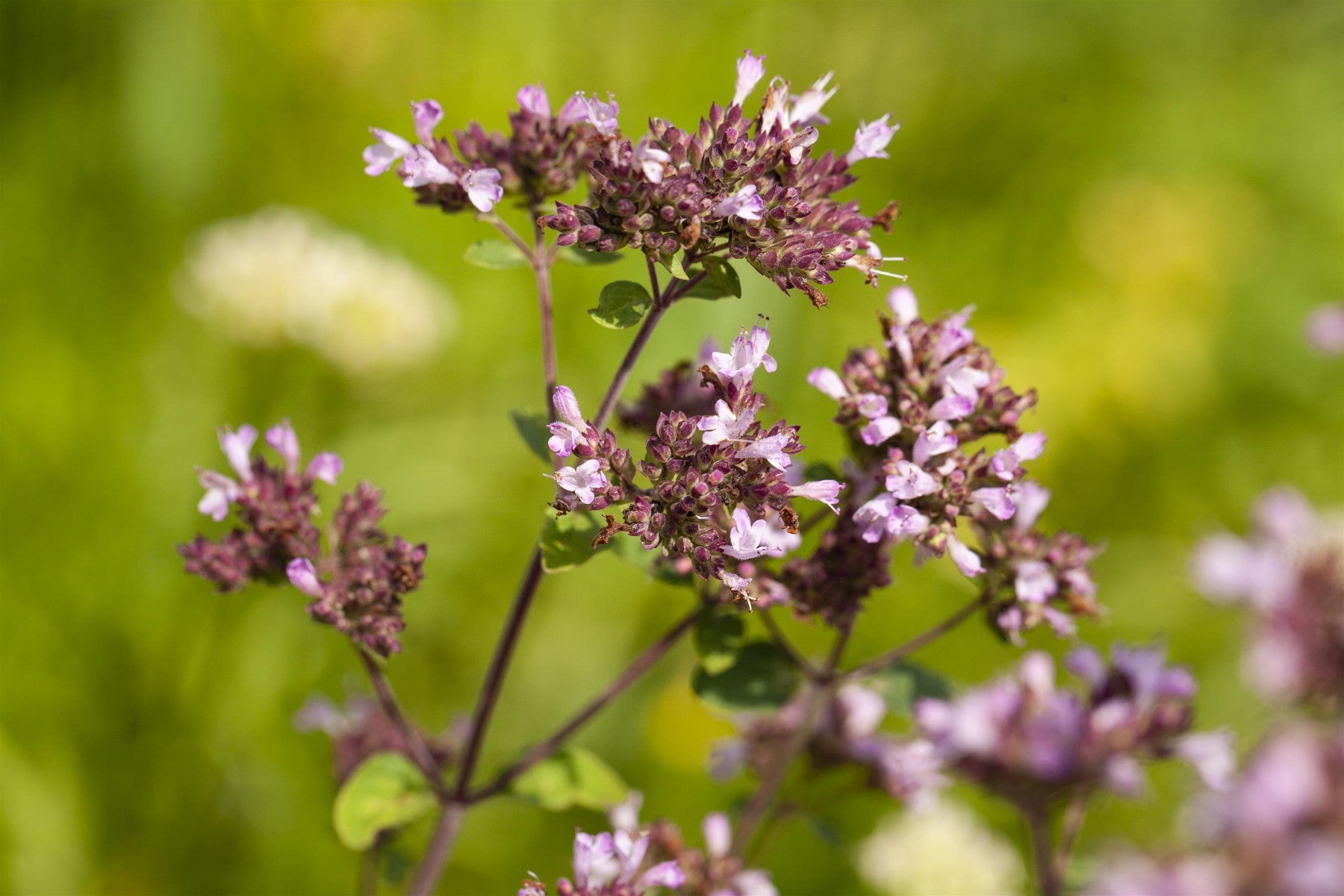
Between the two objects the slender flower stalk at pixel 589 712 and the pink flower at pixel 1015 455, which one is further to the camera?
the slender flower stalk at pixel 589 712

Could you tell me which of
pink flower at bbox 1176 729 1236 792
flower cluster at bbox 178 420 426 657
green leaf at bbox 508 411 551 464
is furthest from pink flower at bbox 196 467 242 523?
pink flower at bbox 1176 729 1236 792

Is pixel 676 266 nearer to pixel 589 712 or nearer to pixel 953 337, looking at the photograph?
pixel 953 337

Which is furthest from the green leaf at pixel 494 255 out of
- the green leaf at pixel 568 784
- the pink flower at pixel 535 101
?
the green leaf at pixel 568 784

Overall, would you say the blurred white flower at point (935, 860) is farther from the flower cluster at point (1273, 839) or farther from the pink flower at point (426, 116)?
the pink flower at point (426, 116)

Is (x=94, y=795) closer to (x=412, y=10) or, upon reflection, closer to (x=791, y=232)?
(x=791, y=232)

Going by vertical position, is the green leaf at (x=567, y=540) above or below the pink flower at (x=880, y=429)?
below

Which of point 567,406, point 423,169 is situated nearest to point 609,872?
point 567,406

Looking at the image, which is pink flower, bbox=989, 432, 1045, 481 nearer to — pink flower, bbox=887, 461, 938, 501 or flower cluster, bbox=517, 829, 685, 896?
pink flower, bbox=887, 461, 938, 501
